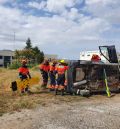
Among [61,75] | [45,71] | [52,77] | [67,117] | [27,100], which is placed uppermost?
[45,71]

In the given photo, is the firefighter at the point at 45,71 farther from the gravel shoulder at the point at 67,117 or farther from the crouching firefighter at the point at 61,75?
the gravel shoulder at the point at 67,117

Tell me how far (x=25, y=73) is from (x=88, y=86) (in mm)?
3036

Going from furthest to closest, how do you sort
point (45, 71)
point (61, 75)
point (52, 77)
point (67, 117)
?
point (45, 71), point (52, 77), point (61, 75), point (67, 117)

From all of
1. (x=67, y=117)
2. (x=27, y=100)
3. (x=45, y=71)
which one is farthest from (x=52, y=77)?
(x=67, y=117)

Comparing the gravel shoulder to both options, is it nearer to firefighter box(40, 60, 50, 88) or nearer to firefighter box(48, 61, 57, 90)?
firefighter box(48, 61, 57, 90)

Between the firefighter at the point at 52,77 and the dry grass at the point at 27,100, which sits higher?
the firefighter at the point at 52,77

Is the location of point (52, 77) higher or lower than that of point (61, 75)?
lower

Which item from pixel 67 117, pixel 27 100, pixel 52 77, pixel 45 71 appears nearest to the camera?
pixel 67 117

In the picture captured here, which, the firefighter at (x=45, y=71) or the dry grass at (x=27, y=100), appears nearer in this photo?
the dry grass at (x=27, y=100)

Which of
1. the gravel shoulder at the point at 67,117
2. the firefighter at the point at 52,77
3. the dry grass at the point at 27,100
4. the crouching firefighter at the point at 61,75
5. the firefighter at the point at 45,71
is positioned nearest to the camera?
the gravel shoulder at the point at 67,117

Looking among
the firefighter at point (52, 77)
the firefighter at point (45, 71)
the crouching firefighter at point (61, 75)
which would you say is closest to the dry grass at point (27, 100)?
the crouching firefighter at point (61, 75)

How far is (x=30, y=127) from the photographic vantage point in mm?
10023

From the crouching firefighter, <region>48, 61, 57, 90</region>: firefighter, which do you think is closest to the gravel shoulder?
the crouching firefighter

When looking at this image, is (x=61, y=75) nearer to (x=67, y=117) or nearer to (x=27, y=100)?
(x=27, y=100)
